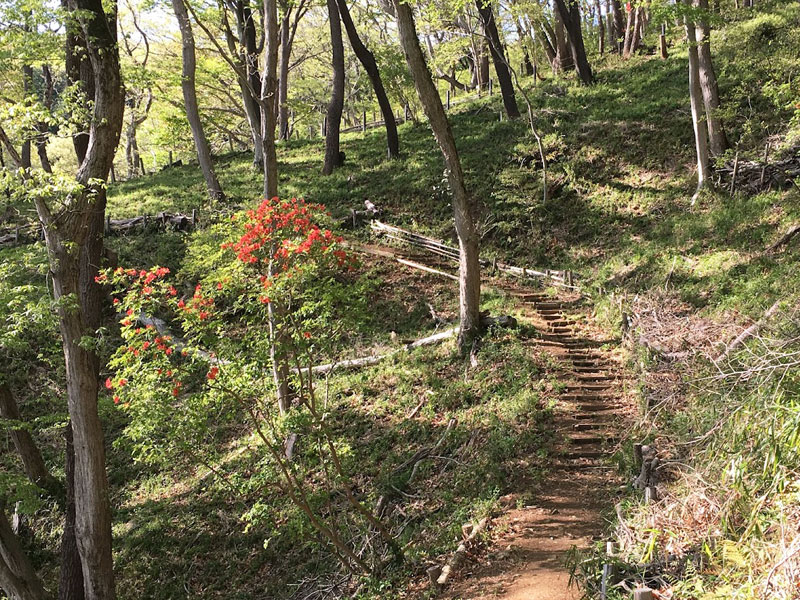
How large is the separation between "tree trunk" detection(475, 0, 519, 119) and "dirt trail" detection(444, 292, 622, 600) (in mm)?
12868

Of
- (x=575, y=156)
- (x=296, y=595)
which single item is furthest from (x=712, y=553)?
(x=575, y=156)

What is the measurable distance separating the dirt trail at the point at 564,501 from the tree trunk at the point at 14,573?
6283 millimetres

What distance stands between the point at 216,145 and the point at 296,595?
35008 millimetres

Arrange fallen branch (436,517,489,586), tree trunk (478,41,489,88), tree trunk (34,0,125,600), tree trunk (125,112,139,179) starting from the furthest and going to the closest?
1. tree trunk (125,112,139,179)
2. tree trunk (478,41,489,88)
3. tree trunk (34,0,125,600)
4. fallen branch (436,517,489,586)

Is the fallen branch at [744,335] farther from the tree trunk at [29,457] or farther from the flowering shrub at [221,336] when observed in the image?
the tree trunk at [29,457]

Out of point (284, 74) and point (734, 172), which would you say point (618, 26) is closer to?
point (284, 74)

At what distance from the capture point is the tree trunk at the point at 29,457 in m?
10.3

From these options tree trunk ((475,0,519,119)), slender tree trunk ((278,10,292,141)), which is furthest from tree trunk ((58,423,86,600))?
tree trunk ((475,0,519,119))

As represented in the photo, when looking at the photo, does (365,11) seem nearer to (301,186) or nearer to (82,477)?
(301,186)

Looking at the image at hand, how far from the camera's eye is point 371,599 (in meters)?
5.93

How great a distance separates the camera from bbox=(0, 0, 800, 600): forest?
17.8ft

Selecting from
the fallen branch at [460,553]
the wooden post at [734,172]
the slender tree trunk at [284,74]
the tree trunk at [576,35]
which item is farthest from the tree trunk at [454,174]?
the tree trunk at [576,35]

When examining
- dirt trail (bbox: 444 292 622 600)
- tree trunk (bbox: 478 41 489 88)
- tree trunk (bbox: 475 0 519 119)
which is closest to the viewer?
dirt trail (bbox: 444 292 622 600)

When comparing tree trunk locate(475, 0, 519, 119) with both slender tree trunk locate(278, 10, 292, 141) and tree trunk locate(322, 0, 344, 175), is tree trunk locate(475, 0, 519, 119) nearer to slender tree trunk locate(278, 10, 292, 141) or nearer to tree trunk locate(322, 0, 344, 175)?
tree trunk locate(322, 0, 344, 175)
